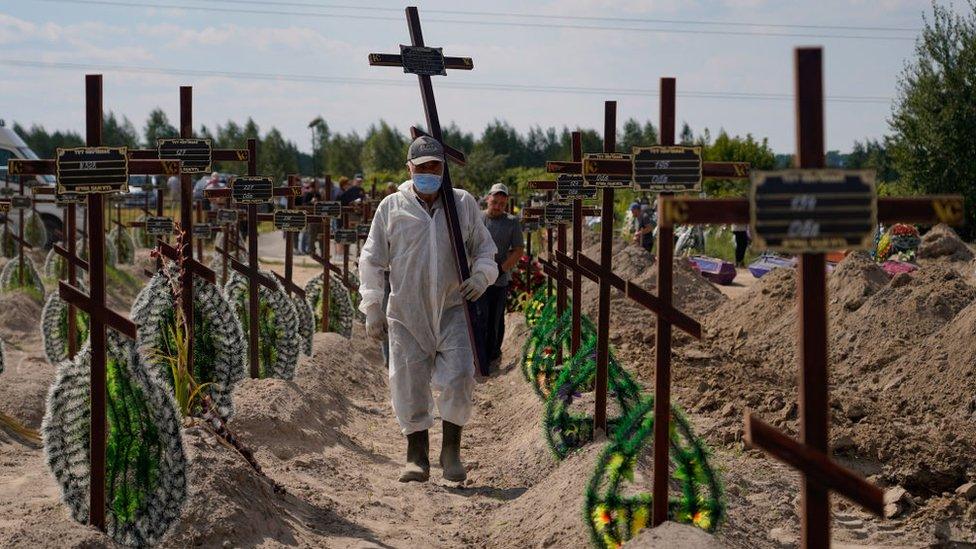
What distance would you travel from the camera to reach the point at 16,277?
15.8m

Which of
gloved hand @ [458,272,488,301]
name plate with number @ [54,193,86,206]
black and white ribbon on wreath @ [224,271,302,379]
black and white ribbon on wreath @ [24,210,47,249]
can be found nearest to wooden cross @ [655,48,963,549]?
name plate with number @ [54,193,86,206]

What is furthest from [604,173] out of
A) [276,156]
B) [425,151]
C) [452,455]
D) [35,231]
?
[276,156]

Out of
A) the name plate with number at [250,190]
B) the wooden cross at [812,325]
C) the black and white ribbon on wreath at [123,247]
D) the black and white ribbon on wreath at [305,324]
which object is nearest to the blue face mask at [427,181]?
the name plate with number at [250,190]

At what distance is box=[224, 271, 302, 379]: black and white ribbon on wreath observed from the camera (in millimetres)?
9109

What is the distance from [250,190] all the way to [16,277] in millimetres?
7798

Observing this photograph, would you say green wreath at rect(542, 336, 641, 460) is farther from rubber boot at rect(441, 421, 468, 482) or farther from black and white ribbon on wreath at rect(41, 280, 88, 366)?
black and white ribbon on wreath at rect(41, 280, 88, 366)

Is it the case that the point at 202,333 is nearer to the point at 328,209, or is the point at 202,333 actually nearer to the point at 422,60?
the point at 422,60

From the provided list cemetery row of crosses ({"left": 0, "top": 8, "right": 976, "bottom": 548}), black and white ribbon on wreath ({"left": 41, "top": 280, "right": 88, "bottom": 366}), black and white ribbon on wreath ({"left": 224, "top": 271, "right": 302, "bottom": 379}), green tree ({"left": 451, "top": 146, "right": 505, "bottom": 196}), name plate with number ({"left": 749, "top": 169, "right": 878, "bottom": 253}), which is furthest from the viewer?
green tree ({"left": 451, "top": 146, "right": 505, "bottom": 196})

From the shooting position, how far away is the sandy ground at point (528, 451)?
5430 mm

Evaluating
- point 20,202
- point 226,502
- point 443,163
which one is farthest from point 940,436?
point 20,202

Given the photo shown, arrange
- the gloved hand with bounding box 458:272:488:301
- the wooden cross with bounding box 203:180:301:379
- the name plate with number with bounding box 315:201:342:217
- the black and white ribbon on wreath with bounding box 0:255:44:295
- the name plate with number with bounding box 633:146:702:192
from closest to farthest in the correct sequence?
the name plate with number with bounding box 633:146:702:192 < the gloved hand with bounding box 458:272:488:301 < the wooden cross with bounding box 203:180:301:379 < the name plate with number with bounding box 315:201:342:217 < the black and white ribbon on wreath with bounding box 0:255:44:295

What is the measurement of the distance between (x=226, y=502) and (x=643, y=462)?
1931 millimetres

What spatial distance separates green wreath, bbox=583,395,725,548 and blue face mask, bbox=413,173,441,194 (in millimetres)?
2459

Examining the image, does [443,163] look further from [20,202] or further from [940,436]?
[20,202]
